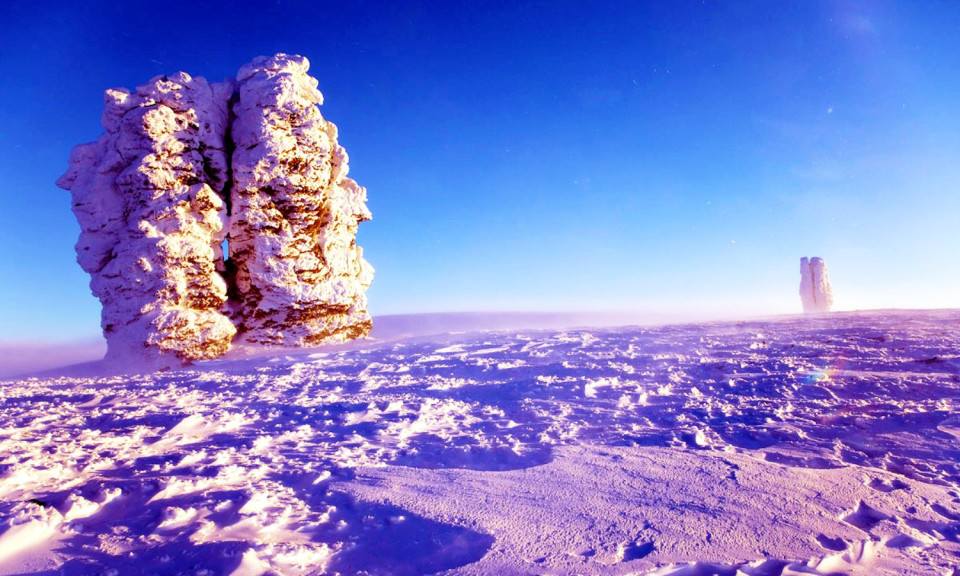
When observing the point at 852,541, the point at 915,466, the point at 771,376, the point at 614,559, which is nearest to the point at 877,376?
the point at 771,376

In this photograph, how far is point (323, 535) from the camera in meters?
2.58

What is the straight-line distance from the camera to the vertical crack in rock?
12.0 metres

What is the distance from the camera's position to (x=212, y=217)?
11.6 m

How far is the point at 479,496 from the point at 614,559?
987mm

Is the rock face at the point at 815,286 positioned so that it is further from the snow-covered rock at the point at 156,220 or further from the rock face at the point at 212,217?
the snow-covered rock at the point at 156,220

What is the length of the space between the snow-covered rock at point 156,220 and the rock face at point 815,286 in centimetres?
2629

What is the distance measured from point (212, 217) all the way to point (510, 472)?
10.9 m

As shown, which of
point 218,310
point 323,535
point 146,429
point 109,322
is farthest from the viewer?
point 218,310

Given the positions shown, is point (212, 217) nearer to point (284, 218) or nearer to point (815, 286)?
point (284, 218)

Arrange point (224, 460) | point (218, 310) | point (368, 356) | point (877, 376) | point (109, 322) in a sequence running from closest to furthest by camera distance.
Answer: point (224, 460) → point (877, 376) → point (368, 356) → point (109, 322) → point (218, 310)

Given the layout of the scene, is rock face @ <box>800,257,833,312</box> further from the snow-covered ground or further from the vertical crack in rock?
the vertical crack in rock

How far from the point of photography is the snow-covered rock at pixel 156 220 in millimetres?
10875

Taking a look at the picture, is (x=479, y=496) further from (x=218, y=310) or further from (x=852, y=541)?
(x=218, y=310)

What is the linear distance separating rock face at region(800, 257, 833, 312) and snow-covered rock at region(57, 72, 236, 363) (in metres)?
26.3
